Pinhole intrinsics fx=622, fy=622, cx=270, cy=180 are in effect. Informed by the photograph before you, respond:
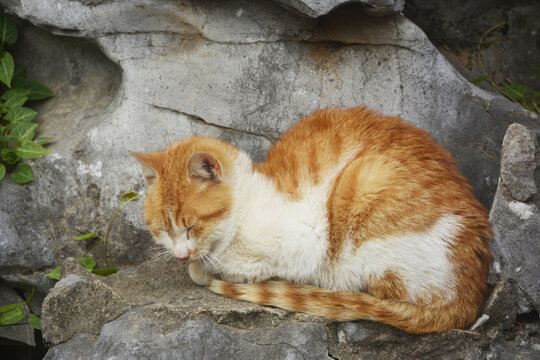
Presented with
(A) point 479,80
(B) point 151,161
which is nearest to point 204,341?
(B) point 151,161

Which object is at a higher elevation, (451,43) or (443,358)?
(451,43)

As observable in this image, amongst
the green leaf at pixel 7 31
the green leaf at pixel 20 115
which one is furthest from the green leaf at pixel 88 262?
the green leaf at pixel 7 31

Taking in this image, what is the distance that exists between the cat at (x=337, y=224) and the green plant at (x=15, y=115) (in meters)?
1.24

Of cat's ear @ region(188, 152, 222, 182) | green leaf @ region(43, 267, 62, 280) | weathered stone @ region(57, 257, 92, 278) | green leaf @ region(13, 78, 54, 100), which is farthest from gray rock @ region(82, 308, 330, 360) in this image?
green leaf @ region(13, 78, 54, 100)

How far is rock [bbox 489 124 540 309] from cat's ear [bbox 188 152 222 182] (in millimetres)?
1509

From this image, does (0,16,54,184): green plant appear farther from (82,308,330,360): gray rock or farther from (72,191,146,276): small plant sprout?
(82,308,330,360): gray rock

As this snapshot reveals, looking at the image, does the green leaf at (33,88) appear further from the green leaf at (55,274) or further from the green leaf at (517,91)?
the green leaf at (517,91)

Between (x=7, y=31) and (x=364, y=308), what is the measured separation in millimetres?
3238

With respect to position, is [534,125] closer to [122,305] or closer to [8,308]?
[122,305]

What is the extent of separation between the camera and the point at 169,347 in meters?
2.99

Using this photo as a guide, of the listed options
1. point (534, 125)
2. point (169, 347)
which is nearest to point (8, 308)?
point (169, 347)

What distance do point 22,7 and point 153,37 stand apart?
0.90m

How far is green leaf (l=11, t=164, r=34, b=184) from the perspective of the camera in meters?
4.25

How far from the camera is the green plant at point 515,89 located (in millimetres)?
4855
